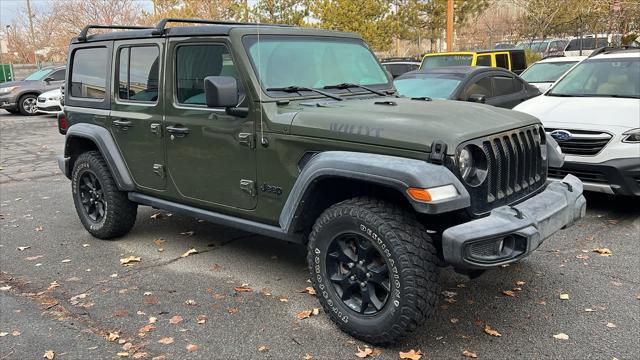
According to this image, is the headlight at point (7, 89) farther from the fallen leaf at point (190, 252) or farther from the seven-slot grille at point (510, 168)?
the seven-slot grille at point (510, 168)

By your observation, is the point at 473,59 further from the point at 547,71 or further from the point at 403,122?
the point at 403,122

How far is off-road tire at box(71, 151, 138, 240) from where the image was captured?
17.0 feet

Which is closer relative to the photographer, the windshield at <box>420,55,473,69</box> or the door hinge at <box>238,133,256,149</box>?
the door hinge at <box>238,133,256,149</box>

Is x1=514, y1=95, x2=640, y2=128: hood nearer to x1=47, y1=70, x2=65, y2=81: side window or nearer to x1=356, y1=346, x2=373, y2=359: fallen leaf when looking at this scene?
x1=356, y1=346, x2=373, y2=359: fallen leaf

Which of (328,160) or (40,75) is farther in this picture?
(40,75)

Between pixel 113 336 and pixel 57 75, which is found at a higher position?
pixel 57 75

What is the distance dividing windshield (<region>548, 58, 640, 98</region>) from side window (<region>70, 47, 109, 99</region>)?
527 centimetres

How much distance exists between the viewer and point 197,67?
430 centimetres

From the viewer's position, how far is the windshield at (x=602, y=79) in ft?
21.4

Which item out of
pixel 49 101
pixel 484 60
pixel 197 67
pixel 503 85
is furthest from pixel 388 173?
pixel 49 101

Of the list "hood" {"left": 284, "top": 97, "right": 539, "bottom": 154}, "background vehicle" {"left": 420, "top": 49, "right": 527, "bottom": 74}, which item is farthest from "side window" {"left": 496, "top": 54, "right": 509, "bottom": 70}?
"hood" {"left": 284, "top": 97, "right": 539, "bottom": 154}

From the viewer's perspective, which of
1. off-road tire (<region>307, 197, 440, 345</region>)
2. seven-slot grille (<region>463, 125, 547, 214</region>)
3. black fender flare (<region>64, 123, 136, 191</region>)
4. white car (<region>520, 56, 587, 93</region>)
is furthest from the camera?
white car (<region>520, 56, 587, 93</region>)

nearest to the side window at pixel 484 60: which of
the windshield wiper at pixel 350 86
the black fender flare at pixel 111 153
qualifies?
the windshield wiper at pixel 350 86

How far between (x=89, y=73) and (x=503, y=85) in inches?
240
